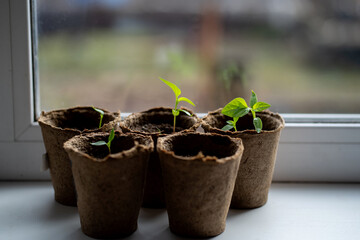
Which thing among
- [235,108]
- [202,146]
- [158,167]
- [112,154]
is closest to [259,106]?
[235,108]

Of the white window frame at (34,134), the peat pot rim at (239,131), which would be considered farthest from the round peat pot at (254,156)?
the white window frame at (34,134)

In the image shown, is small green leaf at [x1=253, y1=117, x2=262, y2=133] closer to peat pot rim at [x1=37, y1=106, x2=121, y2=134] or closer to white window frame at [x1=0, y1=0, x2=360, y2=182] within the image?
white window frame at [x1=0, y1=0, x2=360, y2=182]

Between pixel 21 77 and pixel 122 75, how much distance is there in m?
0.29

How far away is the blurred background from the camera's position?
127cm

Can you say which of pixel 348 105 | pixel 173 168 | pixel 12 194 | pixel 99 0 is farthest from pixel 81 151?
pixel 348 105

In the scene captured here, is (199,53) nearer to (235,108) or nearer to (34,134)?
(235,108)

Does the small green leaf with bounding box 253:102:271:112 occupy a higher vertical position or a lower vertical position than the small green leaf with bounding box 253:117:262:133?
higher

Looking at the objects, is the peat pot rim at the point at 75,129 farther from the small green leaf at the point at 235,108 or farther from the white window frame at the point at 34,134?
the small green leaf at the point at 235,108

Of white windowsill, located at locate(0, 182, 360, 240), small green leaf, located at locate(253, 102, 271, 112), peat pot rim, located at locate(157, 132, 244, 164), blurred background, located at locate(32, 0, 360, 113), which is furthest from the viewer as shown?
blurred background, located at locate(32, 0, 360, 113)

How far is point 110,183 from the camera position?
926 mm

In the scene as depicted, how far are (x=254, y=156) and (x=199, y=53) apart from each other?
0.38m

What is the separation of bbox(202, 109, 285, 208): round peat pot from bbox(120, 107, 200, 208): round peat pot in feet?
0.24

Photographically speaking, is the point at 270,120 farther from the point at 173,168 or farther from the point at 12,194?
the point at 12,194

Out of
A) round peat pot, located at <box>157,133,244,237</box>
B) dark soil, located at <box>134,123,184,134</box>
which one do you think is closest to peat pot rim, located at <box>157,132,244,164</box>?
round peat pot, located at <box>157,133,244,237</box>
